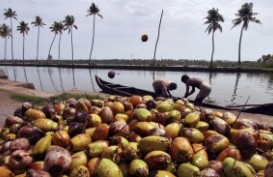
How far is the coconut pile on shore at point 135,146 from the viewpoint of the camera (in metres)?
3.38

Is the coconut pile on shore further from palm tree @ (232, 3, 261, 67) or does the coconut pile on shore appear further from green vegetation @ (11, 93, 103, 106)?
palm tree @ (232, 3, 261, 67)

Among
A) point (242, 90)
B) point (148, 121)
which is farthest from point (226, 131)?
point (242, 90)

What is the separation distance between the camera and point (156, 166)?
338 cm

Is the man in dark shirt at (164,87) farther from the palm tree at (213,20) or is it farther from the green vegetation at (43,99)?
the palm tree at (213,20)

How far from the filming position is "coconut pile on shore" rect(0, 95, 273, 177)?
338 cm

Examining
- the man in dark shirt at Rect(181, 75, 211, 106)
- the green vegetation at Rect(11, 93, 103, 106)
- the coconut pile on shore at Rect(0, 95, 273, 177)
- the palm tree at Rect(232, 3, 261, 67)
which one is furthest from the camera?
the palm tree at Rect(232, 3, 261, 67)

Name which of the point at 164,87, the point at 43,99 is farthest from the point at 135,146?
the point at 43,99

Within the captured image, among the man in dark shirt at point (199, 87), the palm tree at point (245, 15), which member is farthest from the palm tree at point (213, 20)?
the man in dark shirt at point (199, 87)

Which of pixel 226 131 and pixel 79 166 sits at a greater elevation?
pixel 226 131

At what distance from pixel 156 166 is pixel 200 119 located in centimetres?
127

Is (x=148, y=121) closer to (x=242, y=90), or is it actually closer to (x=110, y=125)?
(x=110, y=125)

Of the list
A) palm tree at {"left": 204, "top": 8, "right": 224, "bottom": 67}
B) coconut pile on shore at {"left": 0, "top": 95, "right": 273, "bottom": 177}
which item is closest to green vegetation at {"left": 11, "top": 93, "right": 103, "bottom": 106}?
coconut pile on shore at {"left": 0, "top": 95, "right": 273, "bottom": 177}

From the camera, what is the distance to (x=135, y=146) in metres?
3.58

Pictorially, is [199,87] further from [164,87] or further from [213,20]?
[213,20]
